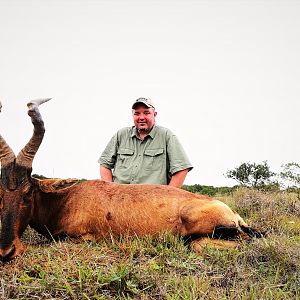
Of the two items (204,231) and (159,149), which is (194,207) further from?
(159,149)

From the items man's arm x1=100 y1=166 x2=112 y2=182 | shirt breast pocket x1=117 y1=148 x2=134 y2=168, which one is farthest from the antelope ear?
man's arm x1=100 y1=166 x2=112 y2=182

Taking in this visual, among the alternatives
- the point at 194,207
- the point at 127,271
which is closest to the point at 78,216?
the point at 194,207

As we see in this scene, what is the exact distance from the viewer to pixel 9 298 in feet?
8.54

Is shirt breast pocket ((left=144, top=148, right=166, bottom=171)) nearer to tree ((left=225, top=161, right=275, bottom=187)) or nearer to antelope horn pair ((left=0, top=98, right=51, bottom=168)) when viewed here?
antelope horn pair ((left=0, top=98, right=51, bottom=168))

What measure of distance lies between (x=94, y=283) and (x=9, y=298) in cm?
58

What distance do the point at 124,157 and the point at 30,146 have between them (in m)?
2.83

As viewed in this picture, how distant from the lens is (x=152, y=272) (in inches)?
121

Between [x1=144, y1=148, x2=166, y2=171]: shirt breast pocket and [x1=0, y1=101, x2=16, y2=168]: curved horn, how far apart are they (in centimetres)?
294

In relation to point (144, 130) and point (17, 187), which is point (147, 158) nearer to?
point (144, 130)

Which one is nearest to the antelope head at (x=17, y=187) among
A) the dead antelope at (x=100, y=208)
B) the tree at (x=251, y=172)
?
the dead antelope at (x=100, y=208)

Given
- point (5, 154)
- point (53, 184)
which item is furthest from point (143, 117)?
point (5, 154)

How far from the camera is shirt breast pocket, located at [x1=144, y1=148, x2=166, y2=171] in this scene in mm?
6754

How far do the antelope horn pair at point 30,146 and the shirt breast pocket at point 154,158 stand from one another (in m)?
2.74

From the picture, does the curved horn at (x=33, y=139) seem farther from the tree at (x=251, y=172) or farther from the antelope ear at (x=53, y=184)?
the tree at (x=251, y=172)
